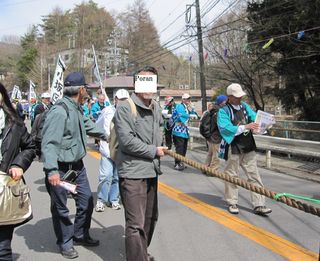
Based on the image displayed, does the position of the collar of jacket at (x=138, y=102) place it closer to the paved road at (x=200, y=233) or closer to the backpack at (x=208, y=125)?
the paved road at (x=200, y=233)

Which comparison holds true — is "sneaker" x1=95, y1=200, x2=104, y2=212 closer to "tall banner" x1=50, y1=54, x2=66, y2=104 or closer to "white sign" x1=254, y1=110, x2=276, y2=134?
"white sign" x1=254, y1=110, x2=276, y2=134

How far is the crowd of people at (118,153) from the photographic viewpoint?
3312 millimetres

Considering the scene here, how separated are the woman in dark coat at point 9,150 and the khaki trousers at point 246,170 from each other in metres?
3.28

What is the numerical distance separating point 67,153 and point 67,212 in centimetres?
64

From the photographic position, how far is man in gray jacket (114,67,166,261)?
3516 mm

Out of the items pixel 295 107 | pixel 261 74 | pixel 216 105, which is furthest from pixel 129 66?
pixel 216 105

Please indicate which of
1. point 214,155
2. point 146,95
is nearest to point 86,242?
point 146,95

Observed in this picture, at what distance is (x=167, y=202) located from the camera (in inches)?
262

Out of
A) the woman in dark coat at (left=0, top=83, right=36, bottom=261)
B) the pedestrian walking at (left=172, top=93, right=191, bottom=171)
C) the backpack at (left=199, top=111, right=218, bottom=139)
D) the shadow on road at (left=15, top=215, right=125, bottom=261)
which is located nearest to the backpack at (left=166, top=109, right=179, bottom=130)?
the pedestrian walking at (left=172, top=93, right=191, bottom=171)

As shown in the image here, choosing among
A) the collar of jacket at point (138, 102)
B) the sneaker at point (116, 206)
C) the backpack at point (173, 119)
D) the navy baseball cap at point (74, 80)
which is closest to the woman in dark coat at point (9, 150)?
the collar of jacket at point (138, 102)

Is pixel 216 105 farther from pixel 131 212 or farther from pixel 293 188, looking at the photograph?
pixel 131 212

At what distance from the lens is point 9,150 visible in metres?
3.21

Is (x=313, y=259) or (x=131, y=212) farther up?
(x=131, y=212)

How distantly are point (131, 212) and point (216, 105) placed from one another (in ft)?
17.3
